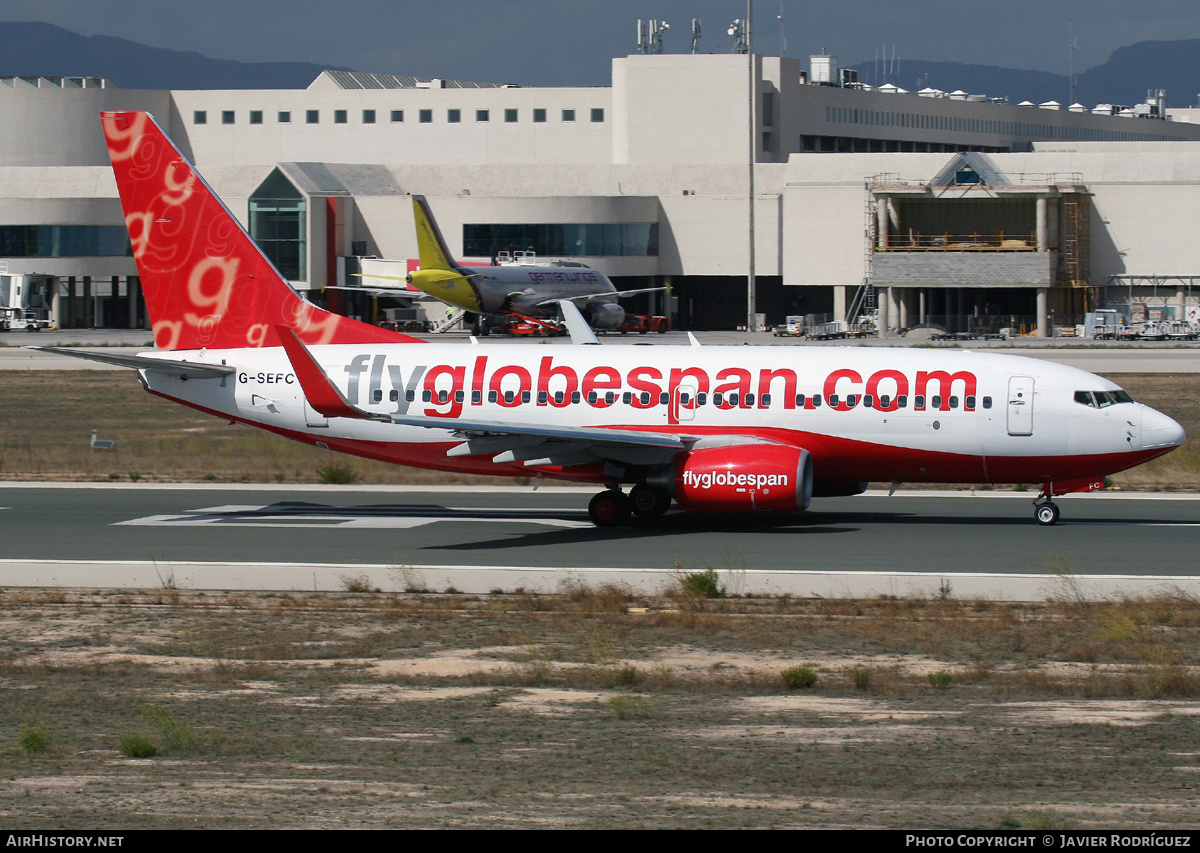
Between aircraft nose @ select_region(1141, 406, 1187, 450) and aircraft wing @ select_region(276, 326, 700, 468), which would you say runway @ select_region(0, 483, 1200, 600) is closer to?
aircraft wing @ select_region(276, 326, 700, 468)

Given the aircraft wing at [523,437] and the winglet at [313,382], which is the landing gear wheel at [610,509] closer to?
the aircraft wing at [523,437]

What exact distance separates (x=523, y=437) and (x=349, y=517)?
4.99m

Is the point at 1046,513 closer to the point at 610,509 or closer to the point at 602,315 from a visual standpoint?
the point at 610,509

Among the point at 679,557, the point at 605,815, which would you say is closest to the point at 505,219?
the point at 679,557

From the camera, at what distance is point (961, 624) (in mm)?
20734

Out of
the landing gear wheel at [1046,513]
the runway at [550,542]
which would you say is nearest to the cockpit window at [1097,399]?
the landing gear wheel at [1046,513]

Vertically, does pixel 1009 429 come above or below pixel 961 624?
above

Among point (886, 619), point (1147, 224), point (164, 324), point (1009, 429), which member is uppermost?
point (1147, 224)

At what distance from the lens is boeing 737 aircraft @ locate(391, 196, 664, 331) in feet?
314

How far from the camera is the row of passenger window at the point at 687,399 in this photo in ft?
96.7

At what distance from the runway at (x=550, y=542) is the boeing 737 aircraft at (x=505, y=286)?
198 feet
